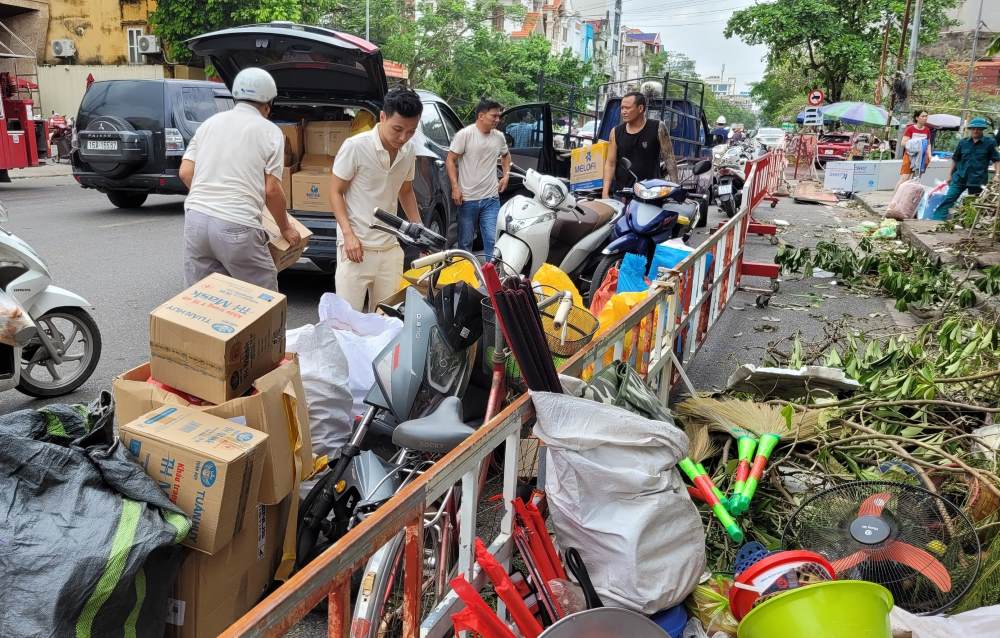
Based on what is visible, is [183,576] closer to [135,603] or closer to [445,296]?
[135,603]

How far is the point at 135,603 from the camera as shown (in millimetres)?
2047

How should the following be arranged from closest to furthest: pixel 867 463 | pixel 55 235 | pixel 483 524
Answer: pixel 483 524
pixel 867 463
pixel 55 235

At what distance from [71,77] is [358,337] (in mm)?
27601

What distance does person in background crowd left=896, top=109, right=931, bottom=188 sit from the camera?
1888cm

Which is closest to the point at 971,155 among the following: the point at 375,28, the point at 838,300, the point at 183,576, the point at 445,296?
the point at 838,300

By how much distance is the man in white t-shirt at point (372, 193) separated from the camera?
4633 millimetres

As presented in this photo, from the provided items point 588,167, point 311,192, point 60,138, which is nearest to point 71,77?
point 60,138

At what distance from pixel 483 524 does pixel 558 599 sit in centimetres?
110

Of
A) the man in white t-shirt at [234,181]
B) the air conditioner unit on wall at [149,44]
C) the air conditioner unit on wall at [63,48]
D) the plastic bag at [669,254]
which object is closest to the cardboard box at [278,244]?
the man in white t-shirt at [234,181]

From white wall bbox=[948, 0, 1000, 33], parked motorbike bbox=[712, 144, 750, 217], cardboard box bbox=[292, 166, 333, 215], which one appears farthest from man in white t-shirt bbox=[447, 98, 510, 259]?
white wall bbox=[948, 0, 1000, 33]

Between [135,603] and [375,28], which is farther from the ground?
[375,28]

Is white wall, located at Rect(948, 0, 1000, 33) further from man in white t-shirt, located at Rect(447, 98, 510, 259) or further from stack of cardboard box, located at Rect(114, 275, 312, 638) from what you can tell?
stack of cardboard box, located at Rect(114, 275, 312, 638)

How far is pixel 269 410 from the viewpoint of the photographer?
275 centimetres

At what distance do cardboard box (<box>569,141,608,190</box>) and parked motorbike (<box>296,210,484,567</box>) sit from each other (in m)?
6.79
